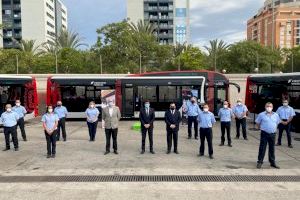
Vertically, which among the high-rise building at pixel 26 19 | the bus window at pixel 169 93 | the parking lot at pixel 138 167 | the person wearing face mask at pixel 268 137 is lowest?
the parking lot at pixel 138 167

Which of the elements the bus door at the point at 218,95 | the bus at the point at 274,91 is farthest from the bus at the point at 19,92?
the bus at the point at 274,91

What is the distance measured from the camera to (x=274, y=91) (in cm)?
2016

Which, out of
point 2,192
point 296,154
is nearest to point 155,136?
point 296,154

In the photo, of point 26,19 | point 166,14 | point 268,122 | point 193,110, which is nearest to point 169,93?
point 193,110

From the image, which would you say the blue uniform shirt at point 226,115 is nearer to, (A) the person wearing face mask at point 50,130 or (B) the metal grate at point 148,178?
(B) the metal grate at point 148,178

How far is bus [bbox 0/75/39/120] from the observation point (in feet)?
69.1

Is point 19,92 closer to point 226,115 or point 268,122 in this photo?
point 226,115

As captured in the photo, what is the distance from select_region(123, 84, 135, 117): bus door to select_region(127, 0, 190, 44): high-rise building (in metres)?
78.5

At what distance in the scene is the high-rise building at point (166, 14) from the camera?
10175 cm

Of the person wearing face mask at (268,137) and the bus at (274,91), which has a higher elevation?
the bus at (274,91)

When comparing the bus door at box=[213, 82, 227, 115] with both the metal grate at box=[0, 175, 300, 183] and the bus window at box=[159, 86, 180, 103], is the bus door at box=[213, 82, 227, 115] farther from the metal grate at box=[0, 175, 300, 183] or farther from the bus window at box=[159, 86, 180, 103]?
the metal grate at box=[0, 175, 300, 183]

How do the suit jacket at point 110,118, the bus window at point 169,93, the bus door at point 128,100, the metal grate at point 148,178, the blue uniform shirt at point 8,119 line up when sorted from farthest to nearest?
the bus door at point 128,100 → the bus window at point 169,93 → the blue uniform shirt at point 8,119 → the suit jacket at point 110,118 → the metal grate at point 148,178

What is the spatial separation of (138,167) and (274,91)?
484 inches

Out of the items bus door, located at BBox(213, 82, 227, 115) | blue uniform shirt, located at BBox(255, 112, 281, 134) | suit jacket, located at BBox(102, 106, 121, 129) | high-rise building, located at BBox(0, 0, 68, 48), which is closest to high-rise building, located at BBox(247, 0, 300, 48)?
high-rise building, located at BBox(0, 0, 68, 48)
